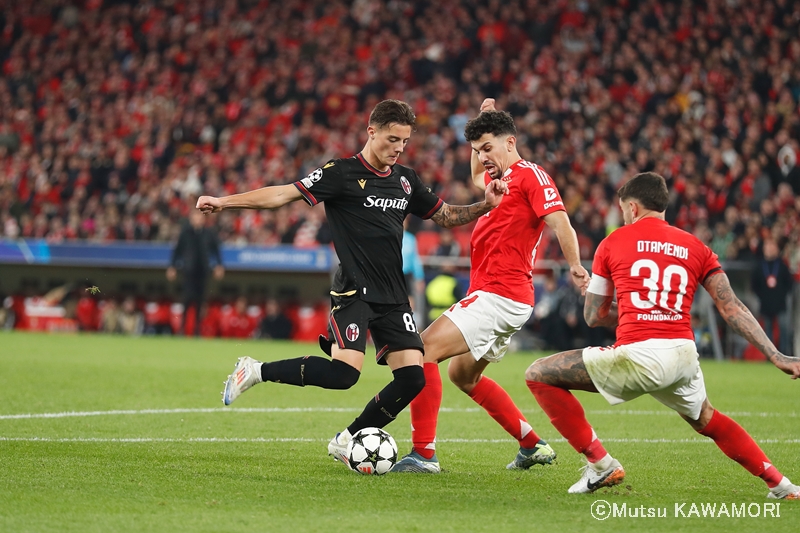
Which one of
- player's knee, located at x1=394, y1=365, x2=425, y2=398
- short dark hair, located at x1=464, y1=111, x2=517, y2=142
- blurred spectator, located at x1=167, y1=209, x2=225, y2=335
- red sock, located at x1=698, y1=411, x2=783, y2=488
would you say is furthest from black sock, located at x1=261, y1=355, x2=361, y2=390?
blurred spectator, located at x1=167, y1=209, x2=225, y2=335

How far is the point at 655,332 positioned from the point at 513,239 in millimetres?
1605

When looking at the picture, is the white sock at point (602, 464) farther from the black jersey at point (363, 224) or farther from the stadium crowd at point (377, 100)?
the stadium crowd at point (377, 100)

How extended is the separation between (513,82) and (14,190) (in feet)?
39.8

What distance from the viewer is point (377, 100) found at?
24391 millimetres

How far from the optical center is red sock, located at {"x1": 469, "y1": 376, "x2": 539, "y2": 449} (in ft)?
22.6

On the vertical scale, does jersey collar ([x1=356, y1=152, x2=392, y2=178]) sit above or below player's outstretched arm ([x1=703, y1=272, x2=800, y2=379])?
above

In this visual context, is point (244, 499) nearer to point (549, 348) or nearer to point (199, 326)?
point (549, 348)

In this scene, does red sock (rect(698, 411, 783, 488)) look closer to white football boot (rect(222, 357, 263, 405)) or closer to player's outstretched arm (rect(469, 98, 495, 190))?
player's outstretched arm (rect(469, 98, 495, 190))

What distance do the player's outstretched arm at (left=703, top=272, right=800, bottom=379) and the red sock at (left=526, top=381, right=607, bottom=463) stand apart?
3.10 ft

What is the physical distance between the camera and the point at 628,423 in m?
9.34

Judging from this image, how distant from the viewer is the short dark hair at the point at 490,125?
23.1 feet

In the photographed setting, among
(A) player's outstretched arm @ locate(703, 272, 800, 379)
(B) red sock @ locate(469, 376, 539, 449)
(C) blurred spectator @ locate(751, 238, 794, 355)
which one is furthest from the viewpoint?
(C) blurred spectator @ locate(751, 238, 794, 355)

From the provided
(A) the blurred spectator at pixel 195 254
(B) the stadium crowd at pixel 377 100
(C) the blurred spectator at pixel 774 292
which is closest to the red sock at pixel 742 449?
(C) the blurred spectator at pixel 774 292

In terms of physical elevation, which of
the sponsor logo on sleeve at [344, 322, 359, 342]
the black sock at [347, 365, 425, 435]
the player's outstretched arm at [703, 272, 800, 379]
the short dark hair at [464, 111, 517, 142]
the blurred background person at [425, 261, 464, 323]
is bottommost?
the blurred background person at [425, 261, 464, 323]
